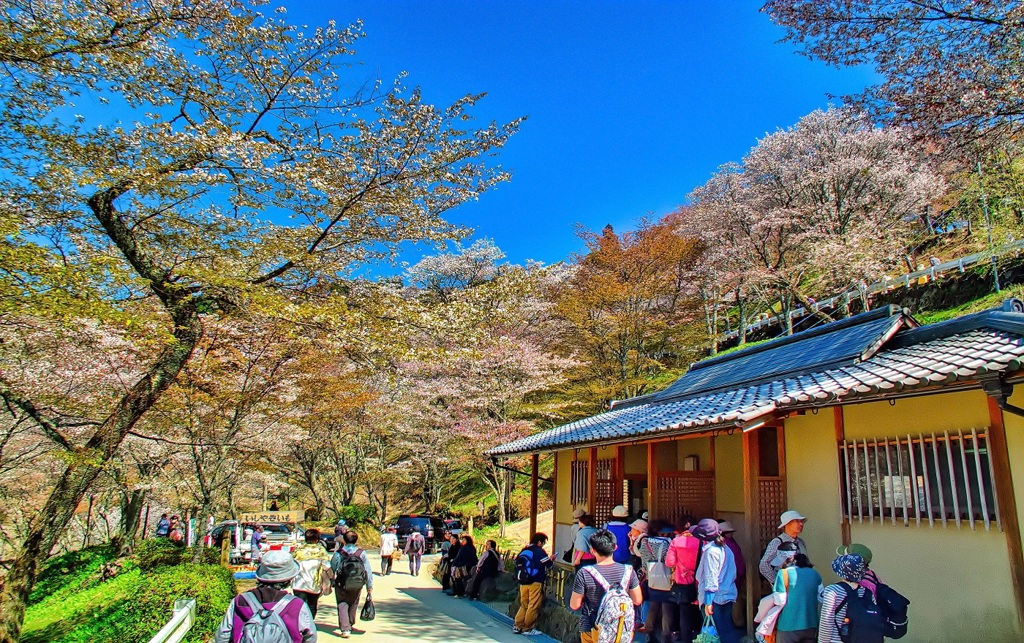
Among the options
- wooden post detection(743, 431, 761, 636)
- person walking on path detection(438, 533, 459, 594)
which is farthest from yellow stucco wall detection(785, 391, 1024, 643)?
person walking on path detection(438, 533, 459, 594)

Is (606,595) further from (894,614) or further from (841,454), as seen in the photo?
(841,454)

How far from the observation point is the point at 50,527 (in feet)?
24.1

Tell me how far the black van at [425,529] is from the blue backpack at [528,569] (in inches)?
567

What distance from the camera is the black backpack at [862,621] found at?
4168mm

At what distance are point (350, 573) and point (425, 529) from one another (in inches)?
568

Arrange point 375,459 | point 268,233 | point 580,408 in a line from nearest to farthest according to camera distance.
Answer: point 268,233 < point 580,408 < point 375,459

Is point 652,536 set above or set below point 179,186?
below

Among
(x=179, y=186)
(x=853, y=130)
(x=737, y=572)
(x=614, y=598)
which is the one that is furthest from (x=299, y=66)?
(x=853, y=130)

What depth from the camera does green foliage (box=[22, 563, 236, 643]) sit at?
6.99 m

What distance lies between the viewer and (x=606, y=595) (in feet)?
15.1

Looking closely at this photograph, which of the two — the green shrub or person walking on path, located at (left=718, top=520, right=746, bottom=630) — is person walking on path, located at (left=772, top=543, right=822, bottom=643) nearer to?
person walking on path, located at (left=718, top=520, right=746, bottom=630)

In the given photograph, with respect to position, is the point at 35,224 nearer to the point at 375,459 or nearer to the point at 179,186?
the point at 179,186

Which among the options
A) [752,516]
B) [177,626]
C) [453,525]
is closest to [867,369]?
[752,516]

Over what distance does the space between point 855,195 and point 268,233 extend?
82.9ft
